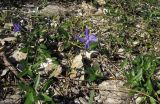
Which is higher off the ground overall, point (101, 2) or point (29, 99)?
point (101, 2)

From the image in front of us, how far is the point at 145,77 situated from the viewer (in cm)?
243

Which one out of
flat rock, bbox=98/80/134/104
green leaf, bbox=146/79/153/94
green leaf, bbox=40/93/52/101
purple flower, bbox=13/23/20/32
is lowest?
flat rock, bbox=98/80/134/104

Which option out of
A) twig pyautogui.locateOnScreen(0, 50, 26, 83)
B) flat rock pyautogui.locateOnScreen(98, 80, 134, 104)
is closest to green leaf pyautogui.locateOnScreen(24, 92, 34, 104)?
twig pyautogui.locateOnScreen(0, 50, 26, 83)

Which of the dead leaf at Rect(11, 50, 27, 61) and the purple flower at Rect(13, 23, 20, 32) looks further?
the purple flower at Rect(13, 23, 20, 32)

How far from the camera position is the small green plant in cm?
231

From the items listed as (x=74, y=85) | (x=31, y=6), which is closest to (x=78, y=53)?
(x=74, y=85)

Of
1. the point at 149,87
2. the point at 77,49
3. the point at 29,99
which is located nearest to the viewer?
the point at 29,99

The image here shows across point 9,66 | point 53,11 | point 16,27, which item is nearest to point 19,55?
point 9,66

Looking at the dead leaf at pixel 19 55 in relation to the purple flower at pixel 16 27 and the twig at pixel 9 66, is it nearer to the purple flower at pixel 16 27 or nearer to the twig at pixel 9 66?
the twig at pixel 9 66

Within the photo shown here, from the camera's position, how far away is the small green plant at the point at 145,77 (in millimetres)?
2314

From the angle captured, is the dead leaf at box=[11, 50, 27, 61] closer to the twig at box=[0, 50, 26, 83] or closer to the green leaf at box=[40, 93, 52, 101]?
the twig at box=[0, 50, 26, 83]

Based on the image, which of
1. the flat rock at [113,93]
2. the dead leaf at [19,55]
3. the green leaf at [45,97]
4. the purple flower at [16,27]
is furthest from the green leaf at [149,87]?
the purple flower at [16,27]

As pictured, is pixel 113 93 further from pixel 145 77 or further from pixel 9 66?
pixel 9 66

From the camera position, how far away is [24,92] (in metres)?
2.25
